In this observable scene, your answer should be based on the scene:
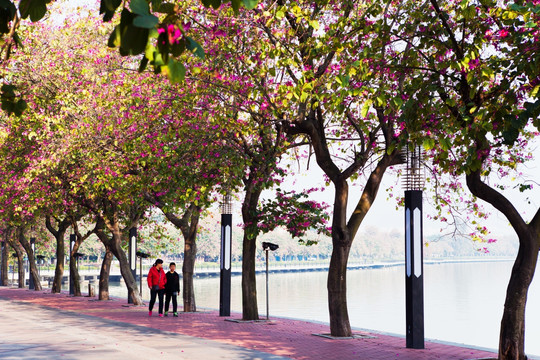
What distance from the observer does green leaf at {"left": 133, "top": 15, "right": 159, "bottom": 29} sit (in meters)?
2.82

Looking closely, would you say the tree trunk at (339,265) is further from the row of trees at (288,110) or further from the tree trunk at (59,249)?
the tree trunk at (59,249)

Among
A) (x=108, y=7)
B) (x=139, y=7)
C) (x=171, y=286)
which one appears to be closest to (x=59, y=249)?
(x=171, y=286)

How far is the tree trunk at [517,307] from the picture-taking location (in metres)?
11.0

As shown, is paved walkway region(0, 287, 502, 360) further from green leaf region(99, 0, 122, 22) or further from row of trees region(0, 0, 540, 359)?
green leaf region(99, 0, 122, 22)

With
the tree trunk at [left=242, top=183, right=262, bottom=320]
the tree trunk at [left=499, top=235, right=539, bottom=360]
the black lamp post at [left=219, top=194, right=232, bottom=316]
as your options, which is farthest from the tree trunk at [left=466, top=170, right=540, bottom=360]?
the black lamp post at [left=219, top=194, right=232, bottom=316]

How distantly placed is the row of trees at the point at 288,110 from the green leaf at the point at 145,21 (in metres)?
5.57

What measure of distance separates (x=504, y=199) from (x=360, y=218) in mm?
4637

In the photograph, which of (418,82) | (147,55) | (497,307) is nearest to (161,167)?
(418,82)

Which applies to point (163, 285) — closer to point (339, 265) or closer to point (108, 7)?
point (339, 265)

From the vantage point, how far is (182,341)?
13.7 m

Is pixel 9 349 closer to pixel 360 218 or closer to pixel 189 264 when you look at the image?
pixel 360 218

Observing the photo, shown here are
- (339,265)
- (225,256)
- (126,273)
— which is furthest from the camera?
(126,273)

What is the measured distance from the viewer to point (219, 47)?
14.1 meters

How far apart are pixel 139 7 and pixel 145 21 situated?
0.10 m
